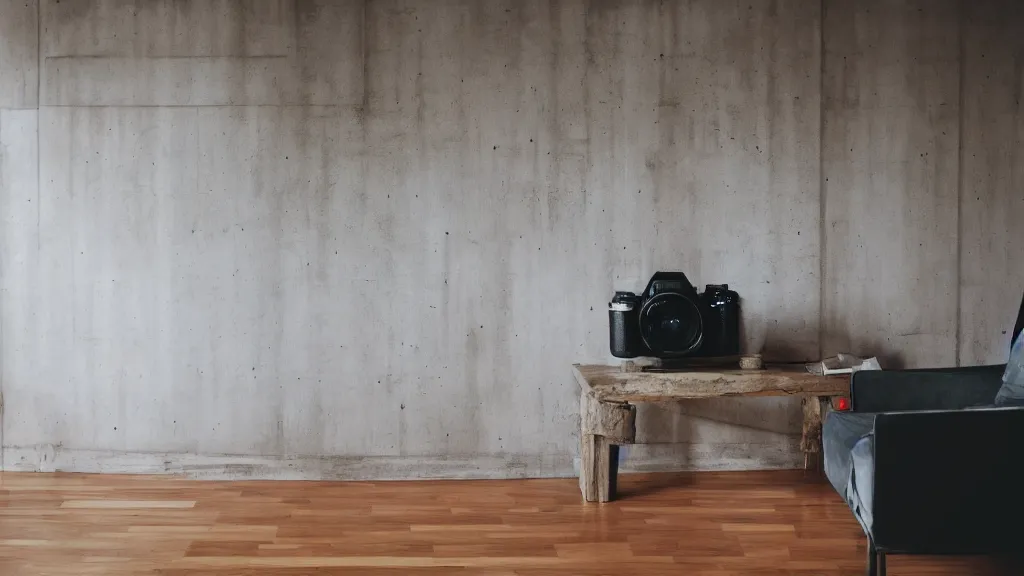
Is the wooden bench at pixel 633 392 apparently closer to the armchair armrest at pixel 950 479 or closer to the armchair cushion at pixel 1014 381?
the armchair cushion at pixel 1014 381

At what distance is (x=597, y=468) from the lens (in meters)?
3.38

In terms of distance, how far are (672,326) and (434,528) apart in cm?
130

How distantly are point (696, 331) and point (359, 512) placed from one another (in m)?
1.60

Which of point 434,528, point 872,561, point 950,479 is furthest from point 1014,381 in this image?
point 434,528

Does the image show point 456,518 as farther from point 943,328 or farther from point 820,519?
point 943,328

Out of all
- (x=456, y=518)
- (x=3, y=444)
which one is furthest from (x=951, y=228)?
(x=3, y=444)

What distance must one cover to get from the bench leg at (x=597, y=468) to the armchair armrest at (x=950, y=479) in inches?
49.9

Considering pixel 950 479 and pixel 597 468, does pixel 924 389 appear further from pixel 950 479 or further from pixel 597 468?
pixel 597 468

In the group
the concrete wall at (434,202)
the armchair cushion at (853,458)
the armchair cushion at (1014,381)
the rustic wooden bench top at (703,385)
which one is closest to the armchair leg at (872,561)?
the armchair cushion at (853,458)

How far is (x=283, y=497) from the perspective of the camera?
11.4 ft

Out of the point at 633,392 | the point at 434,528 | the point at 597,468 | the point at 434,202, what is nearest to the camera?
the point at 434,528

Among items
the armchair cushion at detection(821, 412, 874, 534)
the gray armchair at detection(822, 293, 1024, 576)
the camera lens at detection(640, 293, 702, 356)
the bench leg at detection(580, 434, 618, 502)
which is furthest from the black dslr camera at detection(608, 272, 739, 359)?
the gray armchair at detection(822, 293, 1024, 576)

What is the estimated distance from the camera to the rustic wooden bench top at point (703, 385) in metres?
3.26

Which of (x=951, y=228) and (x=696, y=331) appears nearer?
(x=696, y=331)
